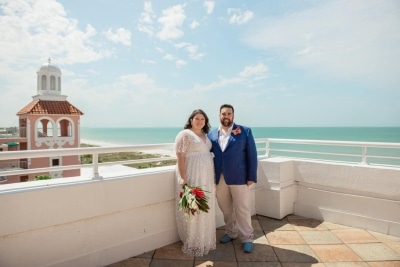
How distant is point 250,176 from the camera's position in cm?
302

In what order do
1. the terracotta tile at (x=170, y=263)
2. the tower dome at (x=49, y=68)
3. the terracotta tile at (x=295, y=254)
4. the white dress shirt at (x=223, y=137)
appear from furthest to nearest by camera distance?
the tower dome at (x=49, y=68)
the white dress shirt at (x=223, y=137)
the terracotta tile at (x=295, y=254)
the terracotta tile at (x=170, y=263)

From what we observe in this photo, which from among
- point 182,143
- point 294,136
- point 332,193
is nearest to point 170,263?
point 182,143

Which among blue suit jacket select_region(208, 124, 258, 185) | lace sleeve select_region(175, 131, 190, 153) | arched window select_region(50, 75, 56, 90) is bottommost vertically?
blue suit jacket select_region(208, 124, 258, 185)

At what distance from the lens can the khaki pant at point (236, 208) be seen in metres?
3.08

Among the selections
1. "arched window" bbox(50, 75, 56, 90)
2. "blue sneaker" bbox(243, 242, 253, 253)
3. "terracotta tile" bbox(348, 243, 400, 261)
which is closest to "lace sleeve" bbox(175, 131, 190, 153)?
"blue sneaker" bbox(243, 242, 253, 253)

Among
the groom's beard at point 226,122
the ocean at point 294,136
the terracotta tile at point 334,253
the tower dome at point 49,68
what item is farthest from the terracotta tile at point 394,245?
the ocean at point 294,136

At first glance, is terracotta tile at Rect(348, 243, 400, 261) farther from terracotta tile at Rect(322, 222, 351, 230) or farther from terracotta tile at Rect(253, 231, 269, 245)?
terracotta tile at Rect(253, 231, 269, 245)

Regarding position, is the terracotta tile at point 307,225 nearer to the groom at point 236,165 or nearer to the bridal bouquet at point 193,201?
the groom at point 236,165

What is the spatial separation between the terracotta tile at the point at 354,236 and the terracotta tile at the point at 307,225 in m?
0.21

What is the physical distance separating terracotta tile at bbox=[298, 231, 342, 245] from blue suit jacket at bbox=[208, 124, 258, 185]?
41.9 inches

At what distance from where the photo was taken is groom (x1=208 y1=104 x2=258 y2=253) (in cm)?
301

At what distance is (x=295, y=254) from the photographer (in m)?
2.89

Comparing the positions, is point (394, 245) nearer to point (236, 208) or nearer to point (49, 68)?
point (236, 208)

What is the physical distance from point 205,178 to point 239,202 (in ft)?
1.80
